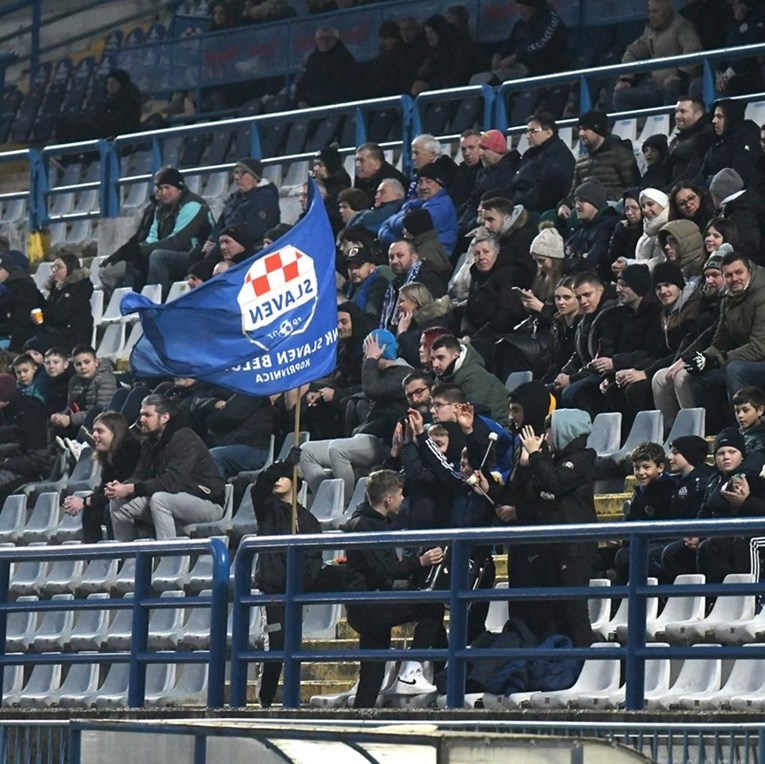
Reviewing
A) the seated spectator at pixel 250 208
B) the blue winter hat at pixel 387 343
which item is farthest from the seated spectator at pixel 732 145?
the seated spectator at pixel 250 208

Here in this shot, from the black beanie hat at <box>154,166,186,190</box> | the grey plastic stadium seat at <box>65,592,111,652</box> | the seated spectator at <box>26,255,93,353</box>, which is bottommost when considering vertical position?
the grey plastic stadium seat at <box>65,592,111,652</box>

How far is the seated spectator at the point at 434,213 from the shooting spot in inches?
728

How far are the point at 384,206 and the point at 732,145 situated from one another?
3769 mm

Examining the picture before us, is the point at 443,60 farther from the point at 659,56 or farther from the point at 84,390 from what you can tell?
the point at 84,390

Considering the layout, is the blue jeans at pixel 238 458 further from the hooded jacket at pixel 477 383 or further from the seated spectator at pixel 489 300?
the hooded jacket at pixel 477 383

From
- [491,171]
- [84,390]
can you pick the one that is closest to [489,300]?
[491,171]

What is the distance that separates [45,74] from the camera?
3038cm

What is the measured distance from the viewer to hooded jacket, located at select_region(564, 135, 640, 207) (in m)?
17.6

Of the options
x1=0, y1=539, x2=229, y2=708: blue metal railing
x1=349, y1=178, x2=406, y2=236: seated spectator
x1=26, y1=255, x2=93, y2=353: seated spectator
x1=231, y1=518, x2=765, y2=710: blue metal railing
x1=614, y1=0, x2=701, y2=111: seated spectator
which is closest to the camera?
x1=231, y1=518, x2=765, y2=710: blue metal railing

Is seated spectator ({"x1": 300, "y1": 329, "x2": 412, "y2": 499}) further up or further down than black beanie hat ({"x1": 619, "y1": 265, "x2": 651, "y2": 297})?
further down

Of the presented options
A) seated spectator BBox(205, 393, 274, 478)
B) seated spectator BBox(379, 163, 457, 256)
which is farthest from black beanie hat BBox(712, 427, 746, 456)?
seated spectator BBox(379, 163, 457, 256)

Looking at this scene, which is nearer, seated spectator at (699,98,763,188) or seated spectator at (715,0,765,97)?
seated spectator at (699,98,763,188)

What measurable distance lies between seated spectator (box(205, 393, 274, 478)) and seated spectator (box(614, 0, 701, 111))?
4.35m

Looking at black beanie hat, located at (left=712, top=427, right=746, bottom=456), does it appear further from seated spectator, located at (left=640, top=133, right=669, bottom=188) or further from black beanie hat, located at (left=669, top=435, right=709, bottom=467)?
seated spectator, located at (left=640, top=133, right=669, bottom=188)
